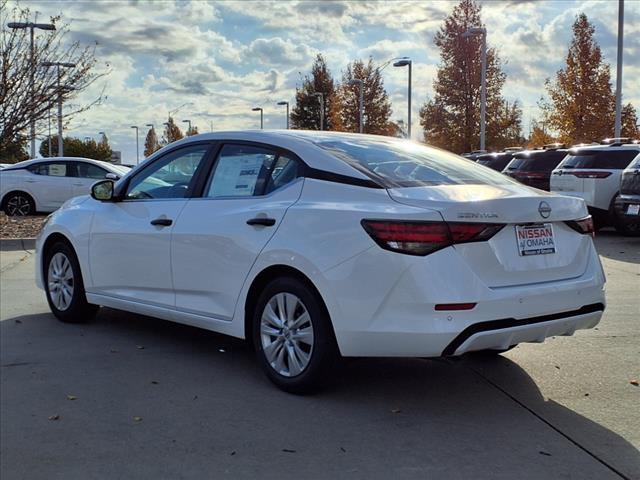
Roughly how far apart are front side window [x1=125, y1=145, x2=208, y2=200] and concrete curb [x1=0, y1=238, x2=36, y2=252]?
22.7 ft

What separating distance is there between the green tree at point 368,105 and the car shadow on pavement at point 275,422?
46.0 metres

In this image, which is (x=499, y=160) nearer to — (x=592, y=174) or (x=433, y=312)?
(x=592, y=174)

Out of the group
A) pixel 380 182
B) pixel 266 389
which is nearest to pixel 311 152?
pixel 380 182

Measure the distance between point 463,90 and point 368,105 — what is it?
11865mm

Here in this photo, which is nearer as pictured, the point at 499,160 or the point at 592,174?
the point at 592,174

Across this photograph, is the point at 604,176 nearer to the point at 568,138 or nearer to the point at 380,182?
→ the point at 380,182

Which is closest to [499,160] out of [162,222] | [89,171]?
[89,171]

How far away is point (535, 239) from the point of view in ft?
13.4

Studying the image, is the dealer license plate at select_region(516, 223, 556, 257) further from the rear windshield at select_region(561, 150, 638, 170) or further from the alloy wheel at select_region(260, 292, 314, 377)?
the rear windshield at select_region(561, 150, 638, 170)

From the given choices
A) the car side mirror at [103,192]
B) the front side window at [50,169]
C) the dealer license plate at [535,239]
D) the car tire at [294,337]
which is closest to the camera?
the dealer license plate at [535,239]

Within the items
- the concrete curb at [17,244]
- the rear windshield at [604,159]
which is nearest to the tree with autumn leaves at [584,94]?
the rear windshield at [604,159]

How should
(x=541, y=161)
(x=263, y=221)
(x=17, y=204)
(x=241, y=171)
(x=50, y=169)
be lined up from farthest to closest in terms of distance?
(x=50, y=169) < (x=17, y=204) < (x=541, y=161) < (x=241, y=171) < (x=263, y=221)

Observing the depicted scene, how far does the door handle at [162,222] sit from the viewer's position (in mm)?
5188

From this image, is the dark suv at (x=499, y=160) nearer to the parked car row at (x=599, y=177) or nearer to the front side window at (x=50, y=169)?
the parked car row at (x=599, y=177)
